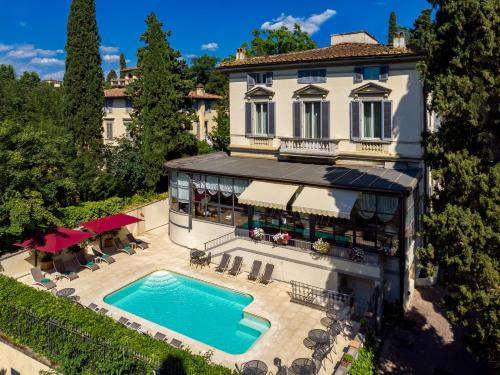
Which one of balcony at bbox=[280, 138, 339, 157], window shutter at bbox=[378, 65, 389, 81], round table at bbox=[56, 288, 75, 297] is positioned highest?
window shutter at bbox=[378, 65, 389, 81]

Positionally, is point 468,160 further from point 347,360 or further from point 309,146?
point 309,146

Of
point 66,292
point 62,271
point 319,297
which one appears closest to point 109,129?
point 62,271

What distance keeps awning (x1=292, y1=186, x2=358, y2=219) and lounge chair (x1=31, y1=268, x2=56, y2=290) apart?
1436cm

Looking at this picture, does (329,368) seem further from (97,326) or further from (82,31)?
(82,31)

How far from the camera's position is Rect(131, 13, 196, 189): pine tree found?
33094mm

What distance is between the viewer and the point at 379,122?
24.5 meters

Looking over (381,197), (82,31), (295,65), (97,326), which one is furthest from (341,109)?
(82,31)

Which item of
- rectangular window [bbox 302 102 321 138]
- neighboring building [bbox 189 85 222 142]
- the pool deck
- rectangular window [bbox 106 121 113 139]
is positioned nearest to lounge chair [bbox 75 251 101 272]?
the pool deck

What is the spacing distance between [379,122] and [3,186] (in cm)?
2256

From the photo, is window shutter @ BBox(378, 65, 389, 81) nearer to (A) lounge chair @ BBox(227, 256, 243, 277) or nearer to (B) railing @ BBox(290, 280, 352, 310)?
(B) railing @ BBox(290, 280, 352, 310)

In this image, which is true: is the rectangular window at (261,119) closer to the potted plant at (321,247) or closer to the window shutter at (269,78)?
the window shutter at (269,78)

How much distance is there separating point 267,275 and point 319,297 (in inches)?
137

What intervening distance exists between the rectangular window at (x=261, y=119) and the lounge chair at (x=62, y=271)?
15734mm

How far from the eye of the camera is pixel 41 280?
22719 millimetres
